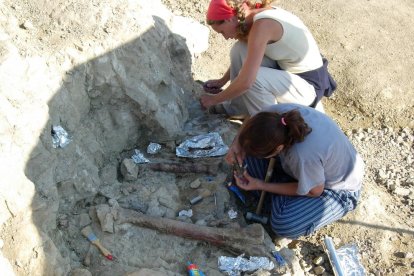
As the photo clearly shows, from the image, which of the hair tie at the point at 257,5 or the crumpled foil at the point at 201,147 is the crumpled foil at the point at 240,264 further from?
the hair tie at the point at 257,5

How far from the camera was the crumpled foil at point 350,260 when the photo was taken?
131 inches

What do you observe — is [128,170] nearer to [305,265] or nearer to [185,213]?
[185,213]

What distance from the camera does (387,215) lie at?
3.85 m

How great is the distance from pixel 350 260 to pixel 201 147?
1392 mm

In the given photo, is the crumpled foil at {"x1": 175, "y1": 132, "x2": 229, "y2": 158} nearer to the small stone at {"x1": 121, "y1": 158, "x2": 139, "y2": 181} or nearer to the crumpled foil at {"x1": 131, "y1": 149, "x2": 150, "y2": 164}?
the crumpled foil at {"x1": 131, "y1": 149, "x2": 150, "y2": 164}

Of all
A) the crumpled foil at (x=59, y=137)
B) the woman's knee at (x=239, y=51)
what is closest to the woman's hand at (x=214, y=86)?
the woman's knee at (x=239, y=51)

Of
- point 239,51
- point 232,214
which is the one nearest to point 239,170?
point 232,214

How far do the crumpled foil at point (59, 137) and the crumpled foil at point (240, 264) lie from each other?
49.2 inches

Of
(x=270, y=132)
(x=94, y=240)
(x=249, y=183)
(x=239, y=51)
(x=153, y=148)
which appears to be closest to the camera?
(x=270, y=132)

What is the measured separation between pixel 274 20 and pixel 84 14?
1336 millimetres

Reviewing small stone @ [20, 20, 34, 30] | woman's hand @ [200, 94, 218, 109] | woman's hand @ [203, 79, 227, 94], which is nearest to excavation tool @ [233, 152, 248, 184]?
woman's hand @ [200, 94, 218, 109]

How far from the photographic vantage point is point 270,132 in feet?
9.07

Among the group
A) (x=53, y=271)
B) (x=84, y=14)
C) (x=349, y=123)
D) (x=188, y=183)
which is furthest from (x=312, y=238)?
(x=84, y=14)

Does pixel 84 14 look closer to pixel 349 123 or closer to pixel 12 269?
pixel 12 269
